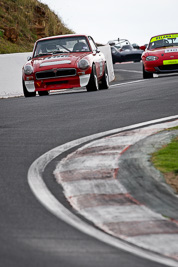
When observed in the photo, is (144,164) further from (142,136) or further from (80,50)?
(80,50)

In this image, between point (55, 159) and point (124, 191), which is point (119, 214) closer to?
point (124, 191)

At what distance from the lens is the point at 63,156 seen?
6.64m

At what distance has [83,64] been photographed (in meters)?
14.8

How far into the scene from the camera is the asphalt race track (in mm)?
3582

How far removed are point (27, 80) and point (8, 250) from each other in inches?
456

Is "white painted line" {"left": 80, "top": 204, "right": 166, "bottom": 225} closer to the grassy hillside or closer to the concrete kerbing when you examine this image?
the concrete kerbing

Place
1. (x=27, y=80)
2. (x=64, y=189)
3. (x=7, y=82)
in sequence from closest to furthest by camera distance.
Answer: (x=64, y=189)
(x=27, y=80)
(x=7, y=82)

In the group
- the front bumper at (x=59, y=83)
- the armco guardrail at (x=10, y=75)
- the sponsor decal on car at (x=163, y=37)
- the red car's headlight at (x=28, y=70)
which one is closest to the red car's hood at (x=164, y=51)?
the sponsor decal on car at (x=163, y=37)

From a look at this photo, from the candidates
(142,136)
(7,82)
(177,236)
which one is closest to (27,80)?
(7,82)

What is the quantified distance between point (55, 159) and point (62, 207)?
185 cm

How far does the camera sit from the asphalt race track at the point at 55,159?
141 inches

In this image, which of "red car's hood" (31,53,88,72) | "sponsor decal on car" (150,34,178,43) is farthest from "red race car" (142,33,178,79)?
"red car's hood" (31,53,88,72)

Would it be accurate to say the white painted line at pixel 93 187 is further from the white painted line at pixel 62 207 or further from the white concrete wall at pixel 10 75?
the white concrete wall at pixel 10 75

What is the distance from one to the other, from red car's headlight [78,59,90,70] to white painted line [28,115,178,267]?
728 cm
